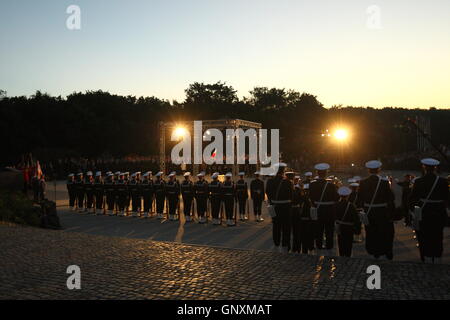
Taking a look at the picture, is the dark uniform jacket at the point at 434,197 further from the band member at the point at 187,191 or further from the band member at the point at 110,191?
the band member at the point at 110,191

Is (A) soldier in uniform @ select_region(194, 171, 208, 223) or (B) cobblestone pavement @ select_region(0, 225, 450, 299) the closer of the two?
(B) cobblestone pavement @ select_region(0, 225, 450, 299)

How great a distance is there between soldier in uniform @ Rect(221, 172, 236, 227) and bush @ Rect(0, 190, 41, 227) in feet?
20.8

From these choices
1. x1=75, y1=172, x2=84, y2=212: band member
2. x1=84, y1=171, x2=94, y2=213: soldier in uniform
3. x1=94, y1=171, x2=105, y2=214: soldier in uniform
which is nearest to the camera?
x1=94, y1=171, x2=105, y2=214: soldier in uniform

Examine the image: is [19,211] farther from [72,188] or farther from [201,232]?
[201,232]

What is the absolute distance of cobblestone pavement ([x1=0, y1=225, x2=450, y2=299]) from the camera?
224 inches

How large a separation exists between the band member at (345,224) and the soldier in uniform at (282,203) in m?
1.14

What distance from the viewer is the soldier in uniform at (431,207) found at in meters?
7.06

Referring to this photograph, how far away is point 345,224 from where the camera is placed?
304 inches

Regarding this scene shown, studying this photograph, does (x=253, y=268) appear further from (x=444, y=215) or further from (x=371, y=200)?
(x=444, y=215)

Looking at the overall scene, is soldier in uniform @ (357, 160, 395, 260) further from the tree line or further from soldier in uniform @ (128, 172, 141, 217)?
the tree line

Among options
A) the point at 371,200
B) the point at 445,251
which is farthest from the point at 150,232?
the point at 445,251

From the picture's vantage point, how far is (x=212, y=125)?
28.2 meters

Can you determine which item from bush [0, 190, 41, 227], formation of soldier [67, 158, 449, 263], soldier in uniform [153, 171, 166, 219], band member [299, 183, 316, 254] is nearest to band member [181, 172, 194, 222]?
soldier in uniform [153, 171, 166, 219]
